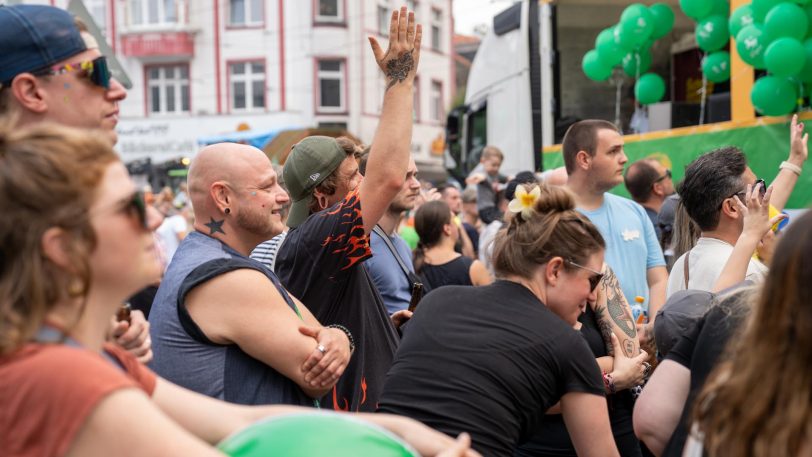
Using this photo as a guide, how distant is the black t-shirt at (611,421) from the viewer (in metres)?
3.58

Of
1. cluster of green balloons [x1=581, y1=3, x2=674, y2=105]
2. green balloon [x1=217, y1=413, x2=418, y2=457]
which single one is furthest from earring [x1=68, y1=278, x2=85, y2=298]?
cluster of green balloons [x1=581, y1=3, x2=674, y2=105]

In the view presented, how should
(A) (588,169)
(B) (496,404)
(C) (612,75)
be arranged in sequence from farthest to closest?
(C) (612,75) < (A) (588,169) < (B) (496,404)

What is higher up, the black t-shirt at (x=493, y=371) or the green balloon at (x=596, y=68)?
the green balloon at (x=596, y=68)

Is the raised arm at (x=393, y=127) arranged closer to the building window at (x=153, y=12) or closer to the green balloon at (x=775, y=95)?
the green balloon at (x=775, y=95)

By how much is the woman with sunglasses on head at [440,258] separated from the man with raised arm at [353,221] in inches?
102

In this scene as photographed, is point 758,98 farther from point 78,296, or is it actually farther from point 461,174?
point 461,174

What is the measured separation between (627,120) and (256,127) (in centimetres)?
2397

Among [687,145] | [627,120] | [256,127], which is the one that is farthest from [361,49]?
[687,145]

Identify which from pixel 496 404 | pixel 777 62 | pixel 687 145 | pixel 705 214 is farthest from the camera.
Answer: pixel 687 145

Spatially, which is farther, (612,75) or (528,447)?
(612,75)

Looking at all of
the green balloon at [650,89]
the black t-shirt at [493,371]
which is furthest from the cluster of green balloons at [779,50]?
the black t-shirt at [493,371]

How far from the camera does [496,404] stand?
2.81 meters

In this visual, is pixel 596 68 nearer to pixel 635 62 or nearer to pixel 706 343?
pixel 635 62

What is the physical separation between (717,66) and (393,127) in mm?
5882
